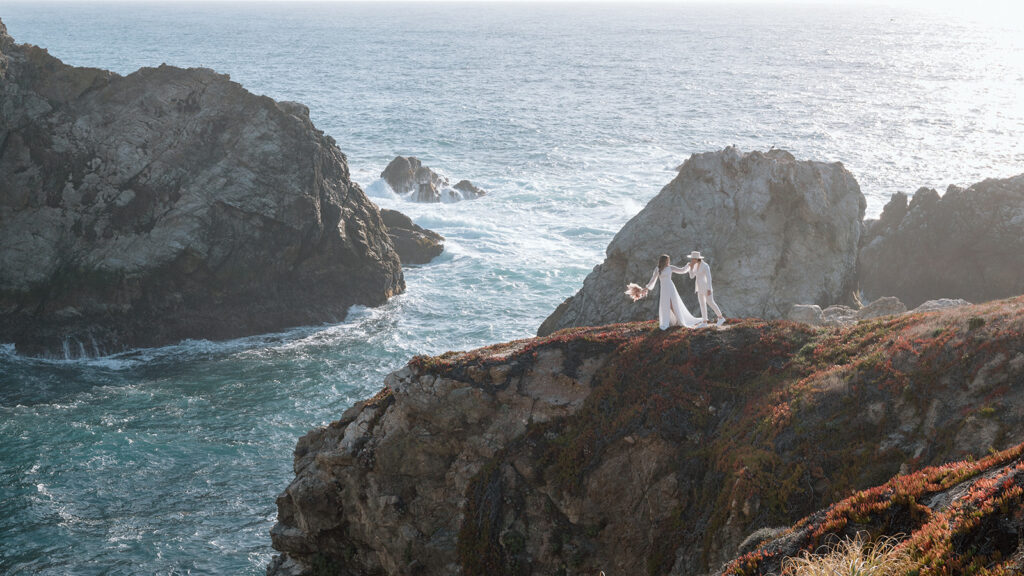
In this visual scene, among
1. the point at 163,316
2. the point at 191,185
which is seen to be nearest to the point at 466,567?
the point at 163,316

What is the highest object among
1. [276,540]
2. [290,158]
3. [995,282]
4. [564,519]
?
[290,158]

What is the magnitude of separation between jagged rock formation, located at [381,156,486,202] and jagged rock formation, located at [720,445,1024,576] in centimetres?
5337

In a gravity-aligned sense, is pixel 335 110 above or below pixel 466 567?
above

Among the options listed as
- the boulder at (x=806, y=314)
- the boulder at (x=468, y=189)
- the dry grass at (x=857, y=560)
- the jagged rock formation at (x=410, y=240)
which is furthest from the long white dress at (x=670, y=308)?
the boulder at (x=468, y=189)

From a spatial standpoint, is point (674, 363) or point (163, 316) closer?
point (674, 363)

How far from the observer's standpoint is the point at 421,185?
63.4 metres

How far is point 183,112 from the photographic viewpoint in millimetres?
41062

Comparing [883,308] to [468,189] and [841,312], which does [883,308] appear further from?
[468,189]

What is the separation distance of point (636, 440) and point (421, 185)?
48648mm

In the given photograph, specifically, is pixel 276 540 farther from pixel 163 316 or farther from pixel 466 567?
pixel 163 316

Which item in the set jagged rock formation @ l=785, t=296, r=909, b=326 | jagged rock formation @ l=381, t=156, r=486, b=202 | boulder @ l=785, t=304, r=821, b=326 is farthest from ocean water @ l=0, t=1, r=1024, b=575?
jagged rock formation @ l=785, t=296, r=909, b=326

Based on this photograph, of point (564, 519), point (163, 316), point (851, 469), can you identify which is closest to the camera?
point (851, 469)

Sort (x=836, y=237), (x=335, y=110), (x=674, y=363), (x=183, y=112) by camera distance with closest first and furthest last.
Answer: (x=674, y=363)
(x=836, y=237)
(x=183, y=112)
(x=335, y=110)

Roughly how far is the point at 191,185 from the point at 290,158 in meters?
5.25
